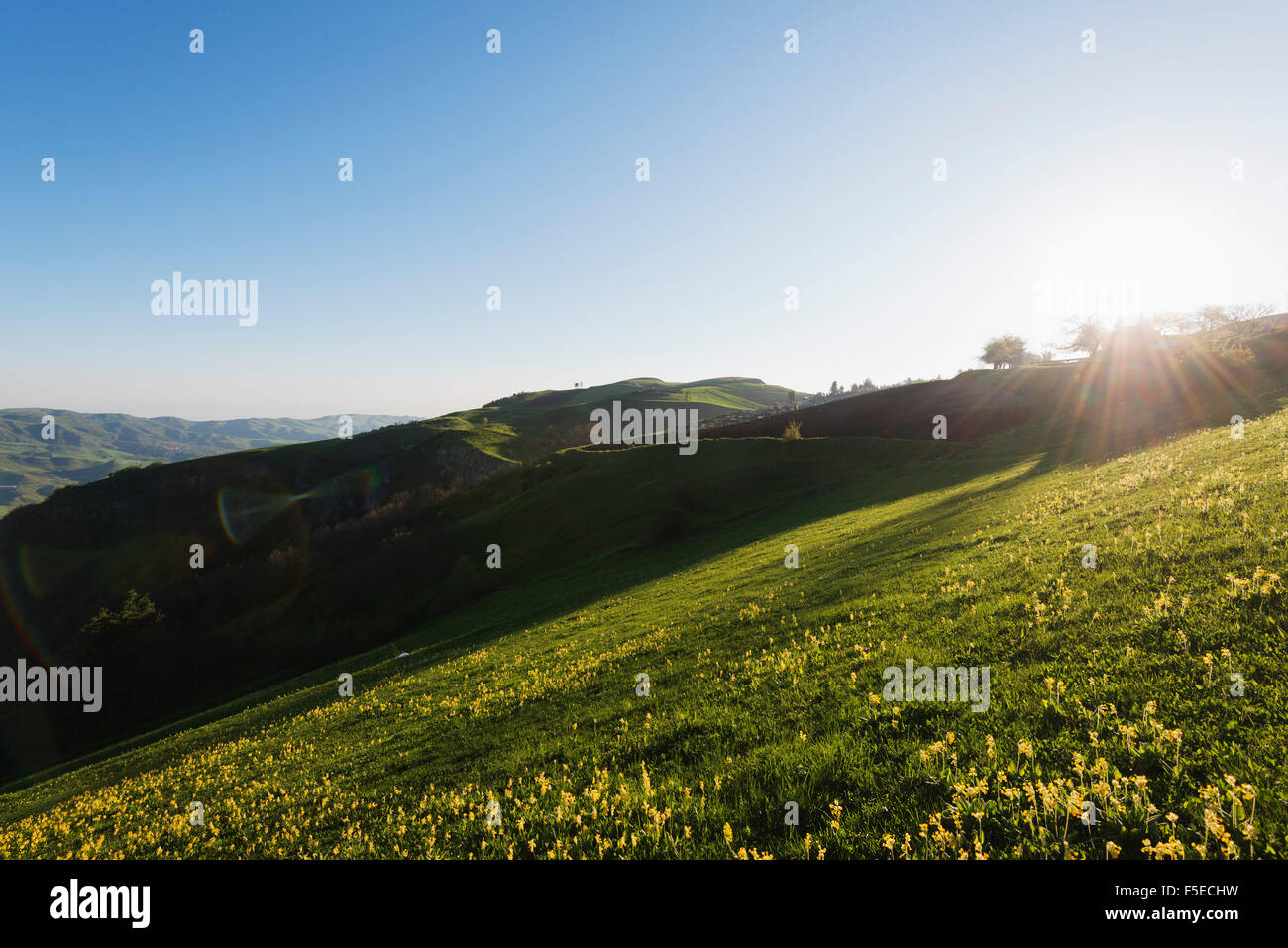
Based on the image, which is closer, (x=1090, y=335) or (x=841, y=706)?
(x=841, y=706)

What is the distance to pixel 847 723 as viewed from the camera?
7949mm

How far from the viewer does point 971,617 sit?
11180 mm

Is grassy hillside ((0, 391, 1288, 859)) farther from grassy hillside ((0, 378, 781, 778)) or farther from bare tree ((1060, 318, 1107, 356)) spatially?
bare tree ((1060, 318, 1107, 356))

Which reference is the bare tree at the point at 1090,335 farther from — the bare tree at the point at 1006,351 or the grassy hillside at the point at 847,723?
the grassy hillside at the point at 847,723

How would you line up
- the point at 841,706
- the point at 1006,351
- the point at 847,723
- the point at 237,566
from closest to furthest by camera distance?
the point at 847,723 → the point at 841,706 → the point at 237,566 → the point at 1006,351

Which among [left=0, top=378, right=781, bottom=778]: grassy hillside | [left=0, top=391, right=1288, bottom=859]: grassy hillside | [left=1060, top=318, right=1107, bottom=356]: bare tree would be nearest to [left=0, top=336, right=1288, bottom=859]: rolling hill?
[left=0, top=391, right=1288, bottom=859]: grassy hillside

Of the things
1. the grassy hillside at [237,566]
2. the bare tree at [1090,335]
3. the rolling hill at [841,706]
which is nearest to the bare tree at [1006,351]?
the bare tree at [1090,335]

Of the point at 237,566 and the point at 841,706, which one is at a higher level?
the point at 841,706

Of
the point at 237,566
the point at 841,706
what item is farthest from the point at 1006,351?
the point at 237,566

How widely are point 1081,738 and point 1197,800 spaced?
1585 mm

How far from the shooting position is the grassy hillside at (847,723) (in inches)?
200

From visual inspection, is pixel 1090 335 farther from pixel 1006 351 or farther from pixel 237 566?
pixel 237 566

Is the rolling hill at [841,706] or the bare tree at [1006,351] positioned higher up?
the bare tree at [1006,351]
